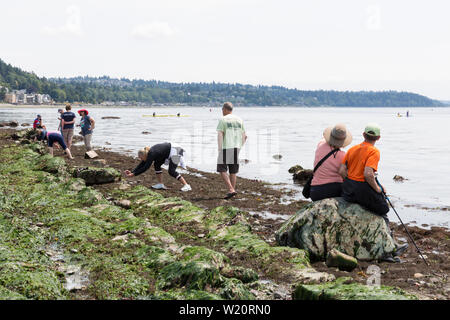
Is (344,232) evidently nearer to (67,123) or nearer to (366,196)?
(366,196)

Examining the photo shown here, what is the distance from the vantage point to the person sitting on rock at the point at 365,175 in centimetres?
645

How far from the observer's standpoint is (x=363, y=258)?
6652 mm

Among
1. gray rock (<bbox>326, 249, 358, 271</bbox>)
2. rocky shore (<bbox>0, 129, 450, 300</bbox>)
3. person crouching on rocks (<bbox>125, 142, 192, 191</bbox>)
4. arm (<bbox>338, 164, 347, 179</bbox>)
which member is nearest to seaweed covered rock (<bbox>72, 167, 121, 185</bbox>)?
person crouching on rocks (<bbox>125, 142, 192, 191</bbox>)

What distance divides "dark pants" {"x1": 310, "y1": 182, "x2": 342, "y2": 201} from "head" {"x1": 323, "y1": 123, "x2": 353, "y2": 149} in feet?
2.31

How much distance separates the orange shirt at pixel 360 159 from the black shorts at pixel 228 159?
4.22 metres

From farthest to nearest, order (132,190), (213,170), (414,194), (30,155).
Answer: (213,170)
(30,155)
(414,194)
(132,190)

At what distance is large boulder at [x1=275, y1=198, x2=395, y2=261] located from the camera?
22.0ft

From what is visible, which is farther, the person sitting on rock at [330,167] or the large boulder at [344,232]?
the person sitting on rock at [330,167]

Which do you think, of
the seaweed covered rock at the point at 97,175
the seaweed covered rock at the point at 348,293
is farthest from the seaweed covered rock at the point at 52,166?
the seaweed covered rock at the point at 348,293

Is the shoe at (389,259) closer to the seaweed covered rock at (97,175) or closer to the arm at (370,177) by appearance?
the arm at (370,177)
